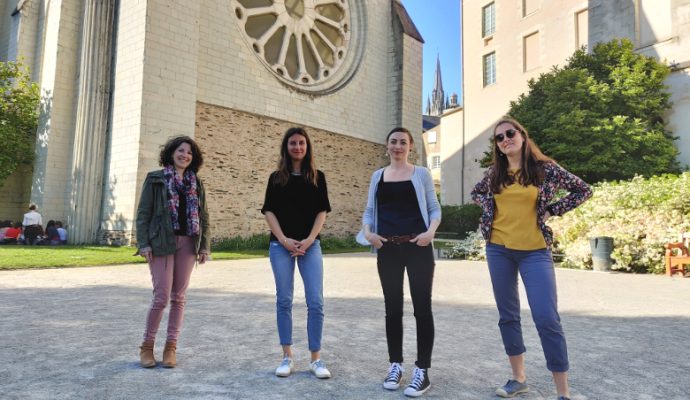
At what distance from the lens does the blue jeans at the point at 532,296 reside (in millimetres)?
2410

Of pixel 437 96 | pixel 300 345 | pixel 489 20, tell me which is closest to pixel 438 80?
pixel 437 96

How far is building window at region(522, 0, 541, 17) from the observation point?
26.3 metres

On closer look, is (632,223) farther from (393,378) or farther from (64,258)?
(64,258)

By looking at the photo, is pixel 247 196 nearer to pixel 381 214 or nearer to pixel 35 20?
pixel 35 20

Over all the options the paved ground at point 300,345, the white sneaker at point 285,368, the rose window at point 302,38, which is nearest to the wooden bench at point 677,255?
the paved ground at point 300,345

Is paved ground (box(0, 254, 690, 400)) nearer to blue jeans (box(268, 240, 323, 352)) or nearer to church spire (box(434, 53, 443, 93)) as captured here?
blue jeans (box(268, 240, 323, 352))

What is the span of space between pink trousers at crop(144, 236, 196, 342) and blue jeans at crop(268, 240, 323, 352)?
667 mm

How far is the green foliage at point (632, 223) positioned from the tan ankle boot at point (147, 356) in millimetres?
9840

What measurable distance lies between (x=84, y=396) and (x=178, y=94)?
12.4 meters

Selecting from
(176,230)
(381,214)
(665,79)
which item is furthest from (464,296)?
(665,79)

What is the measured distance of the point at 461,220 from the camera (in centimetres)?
2450

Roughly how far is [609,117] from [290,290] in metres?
19.4

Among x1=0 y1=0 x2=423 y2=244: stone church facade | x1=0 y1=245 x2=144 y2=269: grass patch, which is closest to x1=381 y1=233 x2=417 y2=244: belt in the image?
x1=0 y1=245 x2=144 y2=269: grass patch

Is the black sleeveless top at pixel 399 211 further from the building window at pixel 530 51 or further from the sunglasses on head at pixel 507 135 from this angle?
the building window at pixel 530 51
